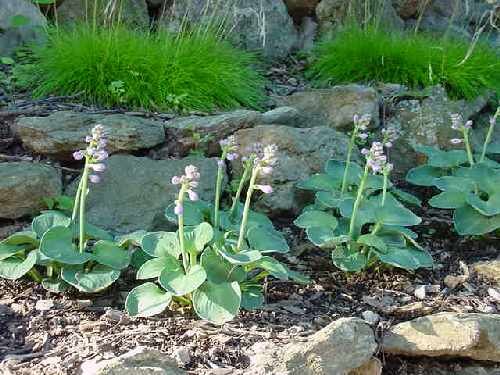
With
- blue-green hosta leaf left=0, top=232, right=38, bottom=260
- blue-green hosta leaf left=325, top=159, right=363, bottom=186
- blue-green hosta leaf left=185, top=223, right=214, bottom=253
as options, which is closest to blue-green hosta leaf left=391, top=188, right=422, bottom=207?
blue-green hosta leaf left=325, top=159, right=363, bottom=186

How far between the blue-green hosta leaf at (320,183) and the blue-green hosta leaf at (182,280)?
0.91 m

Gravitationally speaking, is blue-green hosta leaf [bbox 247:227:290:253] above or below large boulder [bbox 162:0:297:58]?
below

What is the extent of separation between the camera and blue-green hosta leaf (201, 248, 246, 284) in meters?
2.42

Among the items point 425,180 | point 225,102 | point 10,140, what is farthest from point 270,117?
point 10,140

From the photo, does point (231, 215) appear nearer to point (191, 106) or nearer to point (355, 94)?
point (191, 106)

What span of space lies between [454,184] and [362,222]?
24.3 inches

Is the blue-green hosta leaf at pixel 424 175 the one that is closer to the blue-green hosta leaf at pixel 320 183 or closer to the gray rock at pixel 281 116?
the blue-green hosta leaf at pixel 320 183

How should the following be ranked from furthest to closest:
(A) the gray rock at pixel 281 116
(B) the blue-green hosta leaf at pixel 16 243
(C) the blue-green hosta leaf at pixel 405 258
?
(A) the gray rock at pixel 281 116
(C) the blue-green hosta leaf at pixel 405 258
(B) the blue-green hosta leaf at pixel 16 243

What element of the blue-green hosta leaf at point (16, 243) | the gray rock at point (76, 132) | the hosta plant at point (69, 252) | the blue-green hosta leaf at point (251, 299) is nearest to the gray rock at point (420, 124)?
the gray rock at point (76, 132)

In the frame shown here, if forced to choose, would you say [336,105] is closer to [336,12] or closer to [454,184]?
[454,184]

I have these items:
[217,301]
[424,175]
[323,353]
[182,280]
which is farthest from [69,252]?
[424,175]

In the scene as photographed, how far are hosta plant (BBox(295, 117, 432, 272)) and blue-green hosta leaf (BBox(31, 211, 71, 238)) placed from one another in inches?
33.7

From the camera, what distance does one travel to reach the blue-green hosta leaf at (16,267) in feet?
7.95

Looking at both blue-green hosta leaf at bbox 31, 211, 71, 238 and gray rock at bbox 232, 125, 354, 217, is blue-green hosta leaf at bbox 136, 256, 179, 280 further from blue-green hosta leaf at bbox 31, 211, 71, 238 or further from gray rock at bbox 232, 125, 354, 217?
gray rock at bbox 232, 125, 354, 217
